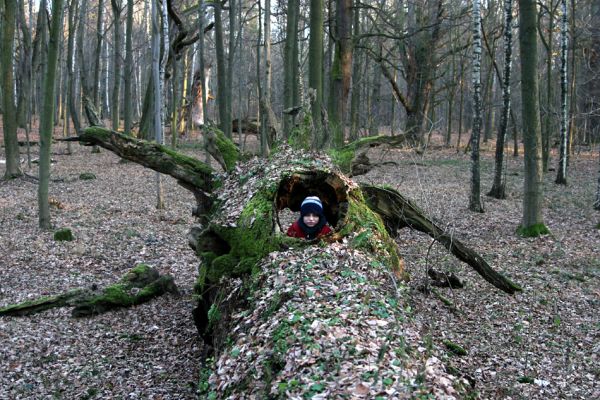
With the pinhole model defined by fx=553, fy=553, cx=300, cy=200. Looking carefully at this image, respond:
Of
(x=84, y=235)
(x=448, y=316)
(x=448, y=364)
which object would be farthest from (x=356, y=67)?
(x=448, y=364)

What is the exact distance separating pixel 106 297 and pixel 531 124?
896 centimetres

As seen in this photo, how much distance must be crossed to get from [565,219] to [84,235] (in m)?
11.2

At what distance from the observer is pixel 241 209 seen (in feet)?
22.9

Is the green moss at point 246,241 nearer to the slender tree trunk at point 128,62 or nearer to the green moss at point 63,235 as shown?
the green moss at point 63,235

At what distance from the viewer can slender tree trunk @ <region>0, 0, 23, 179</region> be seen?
16150 mm

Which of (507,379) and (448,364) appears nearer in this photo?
(448,364)

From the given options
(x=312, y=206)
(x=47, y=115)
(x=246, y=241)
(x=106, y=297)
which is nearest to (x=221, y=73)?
(x=47, y=115)

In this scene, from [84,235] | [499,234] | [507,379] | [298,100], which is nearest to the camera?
[507,379]

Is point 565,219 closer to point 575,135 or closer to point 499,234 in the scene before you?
point 499,234

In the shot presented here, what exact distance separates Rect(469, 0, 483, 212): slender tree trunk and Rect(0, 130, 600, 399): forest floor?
413mm

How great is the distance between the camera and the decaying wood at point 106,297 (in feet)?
24.3

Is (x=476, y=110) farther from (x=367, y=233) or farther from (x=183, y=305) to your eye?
(x=183, y=305)

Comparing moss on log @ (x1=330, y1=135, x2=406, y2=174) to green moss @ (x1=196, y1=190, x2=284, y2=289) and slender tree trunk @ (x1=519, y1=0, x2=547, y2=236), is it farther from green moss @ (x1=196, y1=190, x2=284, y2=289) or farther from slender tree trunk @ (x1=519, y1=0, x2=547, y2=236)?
slender tree trunk @ (x1=519, y1=0, x2=547, y2=236)

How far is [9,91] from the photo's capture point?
1669 centimetres
